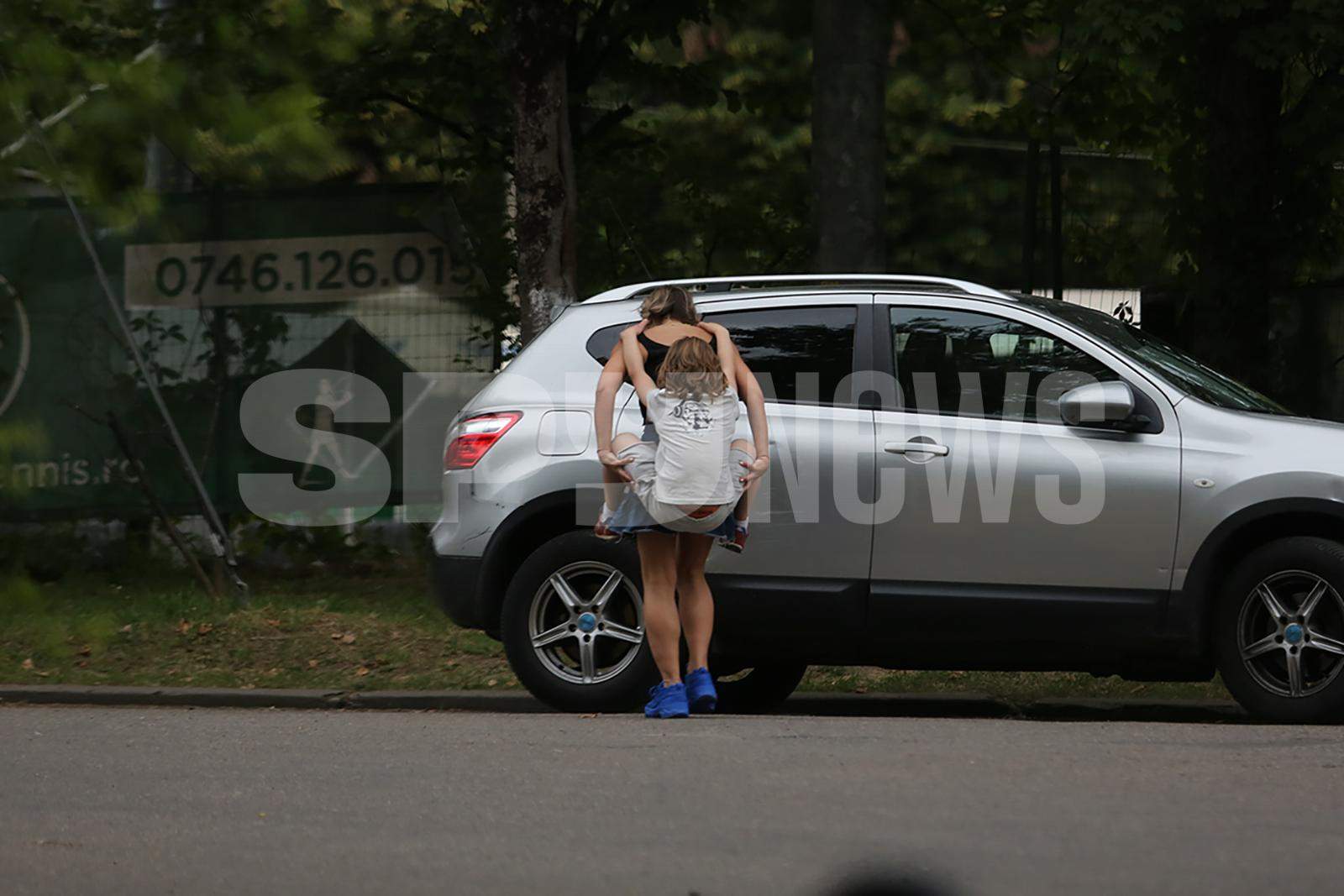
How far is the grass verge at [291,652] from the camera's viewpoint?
9.45 meters

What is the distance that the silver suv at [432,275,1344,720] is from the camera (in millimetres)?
7637

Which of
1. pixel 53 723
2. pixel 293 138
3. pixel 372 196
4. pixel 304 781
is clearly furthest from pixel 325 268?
pixel 304 781

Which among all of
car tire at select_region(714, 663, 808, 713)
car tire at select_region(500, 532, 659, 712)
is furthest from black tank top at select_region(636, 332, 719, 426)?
car tire at select_region(714, 663, 808, 713)

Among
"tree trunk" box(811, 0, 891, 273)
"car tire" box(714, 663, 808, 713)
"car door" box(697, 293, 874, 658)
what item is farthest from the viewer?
"tree trunk" box(811, 0, 891, 273)

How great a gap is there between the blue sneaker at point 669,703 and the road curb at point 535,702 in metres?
1.36

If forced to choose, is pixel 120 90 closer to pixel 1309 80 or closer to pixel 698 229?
pixel 698 229

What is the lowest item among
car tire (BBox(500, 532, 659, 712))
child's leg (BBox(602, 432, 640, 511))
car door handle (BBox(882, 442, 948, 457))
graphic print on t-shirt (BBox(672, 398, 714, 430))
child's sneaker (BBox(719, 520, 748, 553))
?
car tire (BBox(500, 532, 659, 712))

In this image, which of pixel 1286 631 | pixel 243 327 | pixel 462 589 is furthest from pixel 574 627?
pixel 243 327

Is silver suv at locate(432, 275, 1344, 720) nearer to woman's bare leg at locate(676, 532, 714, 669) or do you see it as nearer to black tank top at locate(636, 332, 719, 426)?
woman's bare leg at locate(676, 532, 714, 669)

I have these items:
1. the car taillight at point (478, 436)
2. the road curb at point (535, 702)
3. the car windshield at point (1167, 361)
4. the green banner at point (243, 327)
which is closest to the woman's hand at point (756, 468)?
the car taillight at point (478, 436)

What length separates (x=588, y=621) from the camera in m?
8.17

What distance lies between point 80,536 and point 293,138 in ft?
15.3

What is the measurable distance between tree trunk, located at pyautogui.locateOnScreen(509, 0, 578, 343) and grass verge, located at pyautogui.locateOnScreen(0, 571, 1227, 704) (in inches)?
83.0

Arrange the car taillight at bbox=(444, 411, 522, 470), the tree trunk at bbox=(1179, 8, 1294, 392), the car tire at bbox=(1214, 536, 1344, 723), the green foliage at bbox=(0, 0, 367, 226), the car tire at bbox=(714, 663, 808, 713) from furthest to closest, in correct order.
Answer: the tree trunk at bbox=(1179, 8, 1294, 392)
the green foliage at bbox=(0, 0, 367, 226)
the car tire at bbox=(714, 663, 808, 713)
the car taillight at bbox=(444, 411, 522, 470)
the car tire at bbox=(1214, 536, 1344, 723)
